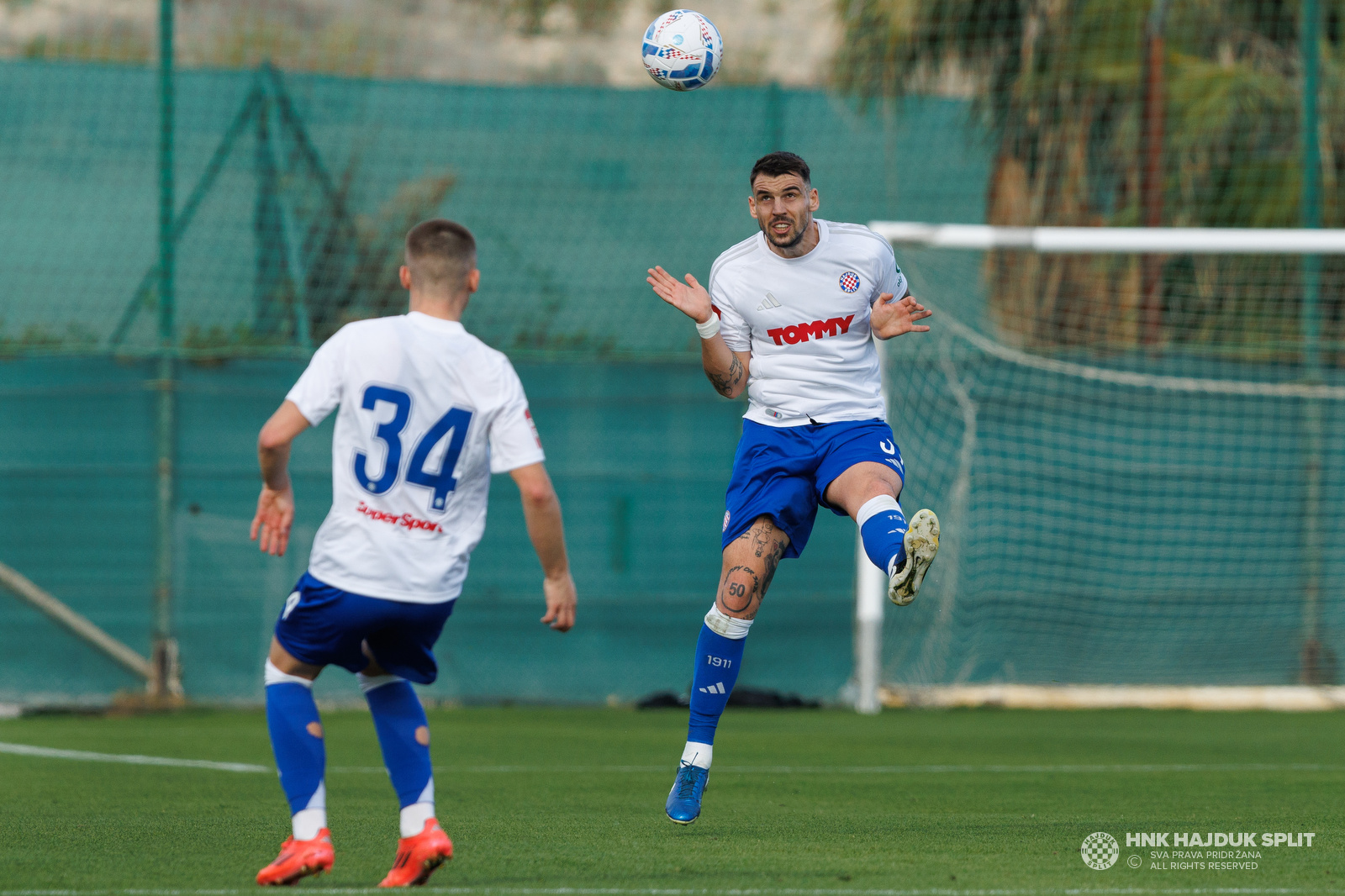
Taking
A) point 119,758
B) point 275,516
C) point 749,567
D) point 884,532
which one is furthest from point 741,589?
point 119,758

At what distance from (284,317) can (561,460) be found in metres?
2.32

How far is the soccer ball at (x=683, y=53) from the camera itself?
21.7ft

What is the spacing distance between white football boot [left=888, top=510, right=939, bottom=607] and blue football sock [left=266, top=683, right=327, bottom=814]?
1.85 metres

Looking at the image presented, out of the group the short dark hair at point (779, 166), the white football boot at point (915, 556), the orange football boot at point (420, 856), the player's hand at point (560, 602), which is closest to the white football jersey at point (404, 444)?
the player's hand at point (560, 602)

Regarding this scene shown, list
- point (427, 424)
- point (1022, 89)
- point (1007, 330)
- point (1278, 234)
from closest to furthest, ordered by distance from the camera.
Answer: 1. point (427, 424)
2. point (1278, 234)
3. point (1007, 330)
4. point (1022, 89)

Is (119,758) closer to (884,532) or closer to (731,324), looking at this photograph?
(731,324)

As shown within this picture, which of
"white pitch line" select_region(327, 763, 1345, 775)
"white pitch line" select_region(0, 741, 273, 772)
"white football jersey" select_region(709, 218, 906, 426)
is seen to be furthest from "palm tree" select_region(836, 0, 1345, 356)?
"white pitch line" select_region(0, 741, 273, 772)

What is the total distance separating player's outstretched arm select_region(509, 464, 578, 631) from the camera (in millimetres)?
4234

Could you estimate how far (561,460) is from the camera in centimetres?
1179

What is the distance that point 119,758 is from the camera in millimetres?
8039

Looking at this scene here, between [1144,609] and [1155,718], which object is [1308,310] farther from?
[1155,718]

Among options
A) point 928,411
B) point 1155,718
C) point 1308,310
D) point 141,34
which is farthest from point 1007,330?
point 141,34

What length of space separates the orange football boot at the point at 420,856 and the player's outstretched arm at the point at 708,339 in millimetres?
2166

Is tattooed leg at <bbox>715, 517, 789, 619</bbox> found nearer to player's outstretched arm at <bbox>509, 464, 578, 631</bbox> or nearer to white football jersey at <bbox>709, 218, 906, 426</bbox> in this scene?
white football jersey at <bbox>709, 218, 906, 426</bbox>
